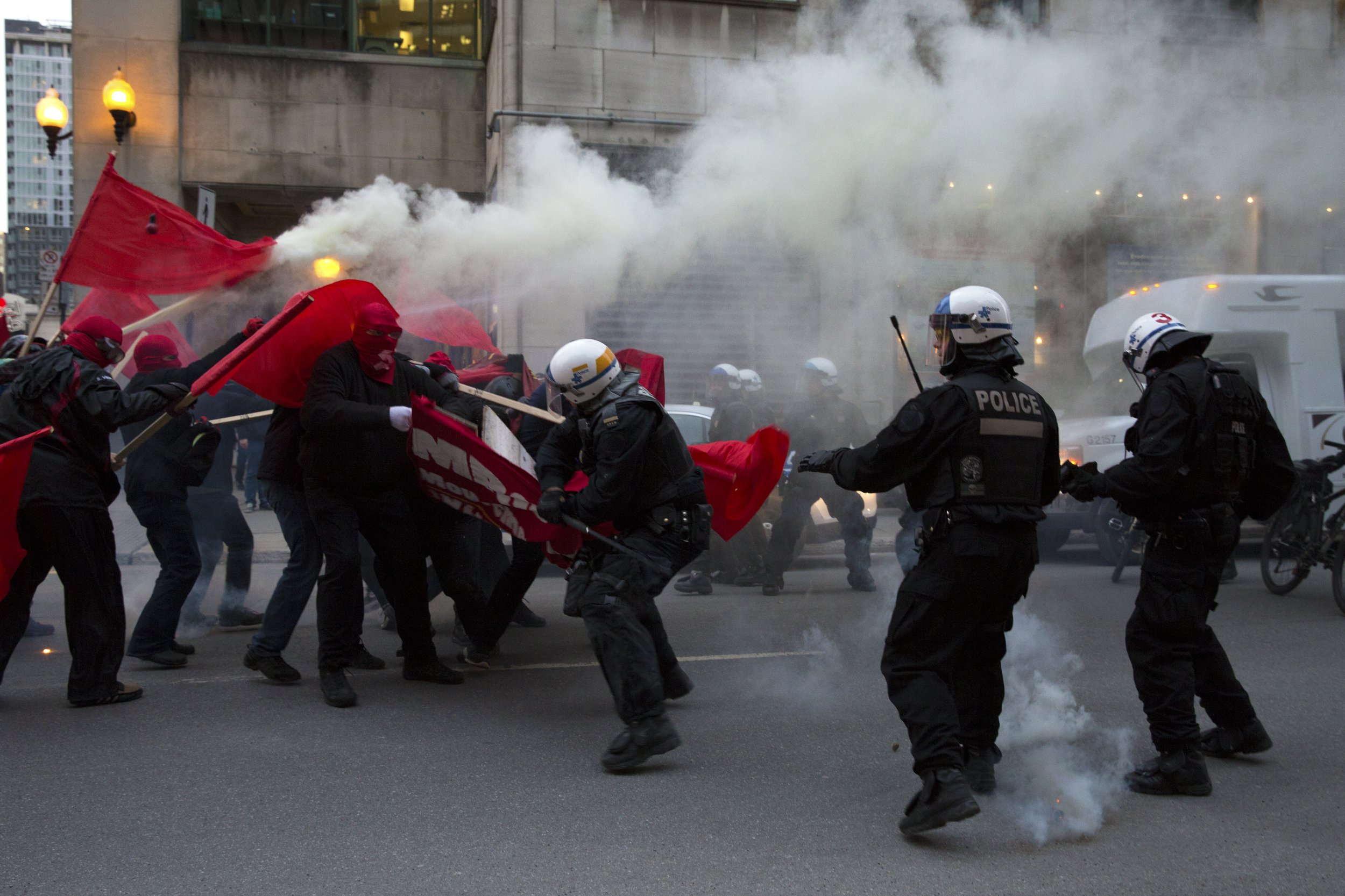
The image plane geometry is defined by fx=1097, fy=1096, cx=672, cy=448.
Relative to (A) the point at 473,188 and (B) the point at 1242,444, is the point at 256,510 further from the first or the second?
(B) the point at 1242,444

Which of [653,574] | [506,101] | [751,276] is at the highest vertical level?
[506,101]

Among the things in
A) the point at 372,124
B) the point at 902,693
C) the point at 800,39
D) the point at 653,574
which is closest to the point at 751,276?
the point at 800,39

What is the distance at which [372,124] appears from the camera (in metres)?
16.0

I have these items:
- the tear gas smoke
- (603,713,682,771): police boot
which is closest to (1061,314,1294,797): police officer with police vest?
(603,713,682,771): police boot

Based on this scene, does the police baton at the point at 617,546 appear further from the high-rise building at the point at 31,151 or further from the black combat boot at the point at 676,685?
the high-rise building at the point at 31,151

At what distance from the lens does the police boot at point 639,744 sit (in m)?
4.11

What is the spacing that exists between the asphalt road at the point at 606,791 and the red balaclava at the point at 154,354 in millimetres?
1677

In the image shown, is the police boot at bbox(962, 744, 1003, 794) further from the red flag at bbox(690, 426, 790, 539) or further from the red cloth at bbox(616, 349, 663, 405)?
the red cloth at bbox(616, 349, 663, 405)

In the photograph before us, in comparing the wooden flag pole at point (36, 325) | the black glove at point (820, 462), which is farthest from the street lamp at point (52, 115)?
the black glove at point (820, 462)

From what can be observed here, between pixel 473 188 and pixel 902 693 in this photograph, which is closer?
pixel 902 693

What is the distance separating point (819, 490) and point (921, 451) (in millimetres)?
5057

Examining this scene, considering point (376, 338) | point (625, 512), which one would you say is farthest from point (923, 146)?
point (625, 512)

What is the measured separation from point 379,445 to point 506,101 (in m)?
8.82

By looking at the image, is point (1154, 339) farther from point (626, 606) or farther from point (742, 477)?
point (626, 606)
